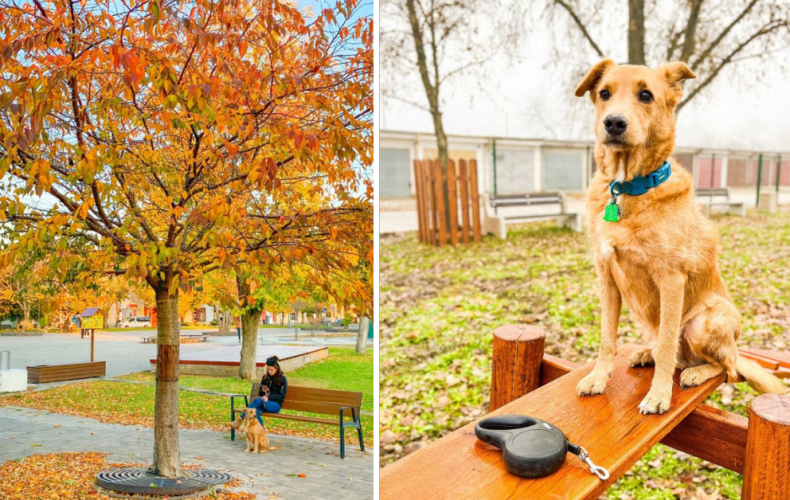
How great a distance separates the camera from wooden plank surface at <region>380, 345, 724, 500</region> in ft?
3.24

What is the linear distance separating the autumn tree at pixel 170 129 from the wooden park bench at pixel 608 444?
1345 millimetres

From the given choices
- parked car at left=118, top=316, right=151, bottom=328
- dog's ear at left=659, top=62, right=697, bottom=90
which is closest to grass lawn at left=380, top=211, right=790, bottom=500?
parked car at left=118, top=316, right=151, bottom=328

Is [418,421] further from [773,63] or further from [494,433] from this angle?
[773,63]

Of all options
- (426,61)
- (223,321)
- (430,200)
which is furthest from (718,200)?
(430,200)

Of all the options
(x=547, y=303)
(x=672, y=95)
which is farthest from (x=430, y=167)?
(x=672, y=95)

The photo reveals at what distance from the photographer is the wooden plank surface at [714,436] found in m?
1.23

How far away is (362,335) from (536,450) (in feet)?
5.42

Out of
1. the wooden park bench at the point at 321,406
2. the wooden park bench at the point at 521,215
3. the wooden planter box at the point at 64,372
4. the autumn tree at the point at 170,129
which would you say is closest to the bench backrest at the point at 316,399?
the wooden park bench at the point at 321,406

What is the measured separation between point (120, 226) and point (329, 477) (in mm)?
1249

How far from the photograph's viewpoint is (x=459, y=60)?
18.7 feet

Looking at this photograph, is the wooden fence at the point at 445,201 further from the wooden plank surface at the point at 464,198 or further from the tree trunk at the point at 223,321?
the tree trunk at the point at 223,321

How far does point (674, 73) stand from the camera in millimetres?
1050

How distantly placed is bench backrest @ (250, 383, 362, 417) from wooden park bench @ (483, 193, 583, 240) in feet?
10.6

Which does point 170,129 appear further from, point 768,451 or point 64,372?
point 768,451
